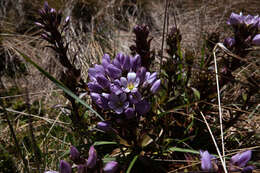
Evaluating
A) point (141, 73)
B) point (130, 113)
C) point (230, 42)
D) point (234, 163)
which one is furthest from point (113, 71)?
point (230, 42)

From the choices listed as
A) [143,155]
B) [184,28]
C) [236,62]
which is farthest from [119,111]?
[184,28]

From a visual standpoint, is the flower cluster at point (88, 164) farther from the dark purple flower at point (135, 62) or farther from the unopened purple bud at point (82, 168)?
the dark purple flower at point (135, 62)

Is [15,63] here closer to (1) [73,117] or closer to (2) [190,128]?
(1) [73,117]

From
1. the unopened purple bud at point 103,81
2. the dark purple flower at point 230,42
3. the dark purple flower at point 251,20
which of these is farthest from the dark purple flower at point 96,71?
the dark purple flower at point 251,20

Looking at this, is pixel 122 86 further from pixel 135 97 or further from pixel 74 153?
pixel 74 153

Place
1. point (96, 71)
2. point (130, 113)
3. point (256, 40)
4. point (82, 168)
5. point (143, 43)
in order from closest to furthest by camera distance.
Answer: point (82, 168), point (130, 113), point (96, 71), point (256, 40), point (143, 43)

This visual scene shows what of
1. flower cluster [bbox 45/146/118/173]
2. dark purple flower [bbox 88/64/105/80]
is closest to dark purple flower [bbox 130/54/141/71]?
dark purple flower [bbox 88/64/105/80]
